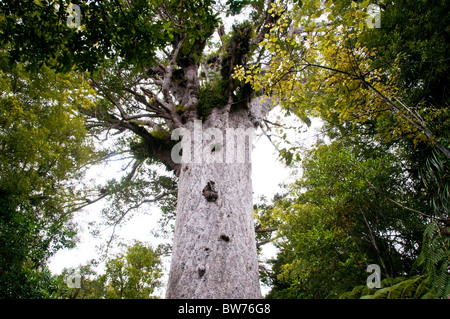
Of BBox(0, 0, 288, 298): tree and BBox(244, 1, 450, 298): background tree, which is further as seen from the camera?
BBox(244, 1, 450, 298): background tree

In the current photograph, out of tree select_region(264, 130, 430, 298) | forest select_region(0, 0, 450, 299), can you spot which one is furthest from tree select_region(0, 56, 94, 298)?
tree select_region(264, 130, 430, 298)

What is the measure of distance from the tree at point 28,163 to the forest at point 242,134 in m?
0.02

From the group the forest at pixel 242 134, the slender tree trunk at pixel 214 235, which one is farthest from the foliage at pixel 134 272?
the slender tree trunk at pixel 214 235

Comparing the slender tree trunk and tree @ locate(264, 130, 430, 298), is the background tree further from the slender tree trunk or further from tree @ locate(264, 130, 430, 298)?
the slender tree trunk

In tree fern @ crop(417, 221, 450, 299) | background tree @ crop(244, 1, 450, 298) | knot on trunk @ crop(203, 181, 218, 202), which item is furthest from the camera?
knot on trunk @ crop(203, 181, 218, 202)

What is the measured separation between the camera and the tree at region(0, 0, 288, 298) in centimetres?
211

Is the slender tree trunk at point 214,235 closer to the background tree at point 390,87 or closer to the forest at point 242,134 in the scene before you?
the forest at point 242,134

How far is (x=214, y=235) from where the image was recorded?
2516 mm

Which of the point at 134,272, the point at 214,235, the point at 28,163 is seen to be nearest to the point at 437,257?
the point at 214,235

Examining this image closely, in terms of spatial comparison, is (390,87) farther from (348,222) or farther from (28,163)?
(28,163)

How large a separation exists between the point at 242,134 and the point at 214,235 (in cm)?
201

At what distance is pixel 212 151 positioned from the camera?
350 cm
